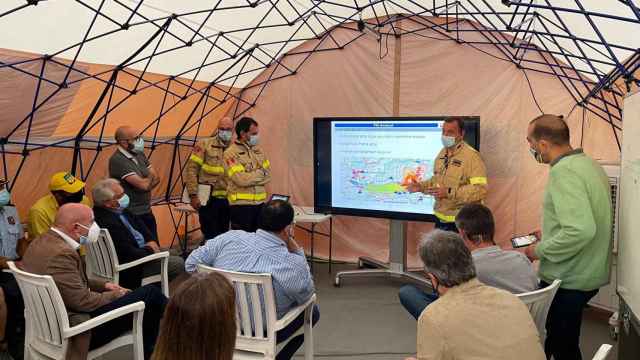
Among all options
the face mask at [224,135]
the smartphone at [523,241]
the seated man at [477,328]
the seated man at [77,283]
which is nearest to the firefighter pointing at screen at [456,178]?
the smartphone at [523,241]

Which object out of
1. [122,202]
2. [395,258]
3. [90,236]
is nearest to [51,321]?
[90,236]

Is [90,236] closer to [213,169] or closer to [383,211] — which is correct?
[213,169]

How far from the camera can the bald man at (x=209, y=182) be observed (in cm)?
577

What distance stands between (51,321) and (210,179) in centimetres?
323

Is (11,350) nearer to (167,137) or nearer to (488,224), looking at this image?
(488,224)

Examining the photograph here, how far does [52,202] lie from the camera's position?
4.05 metres

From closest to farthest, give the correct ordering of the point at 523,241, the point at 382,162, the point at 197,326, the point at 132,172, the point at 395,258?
the point at 197,326 → the point at 523,241 → the point at 132,172 → the point at 382,162 → the point at 395,258

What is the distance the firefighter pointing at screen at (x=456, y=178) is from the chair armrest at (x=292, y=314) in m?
1.94

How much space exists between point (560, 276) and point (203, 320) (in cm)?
205

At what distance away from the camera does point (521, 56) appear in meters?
5.44

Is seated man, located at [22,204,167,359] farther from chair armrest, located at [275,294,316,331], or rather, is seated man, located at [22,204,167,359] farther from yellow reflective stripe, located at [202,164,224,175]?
yellow reflective stripe, located at [202,164,224,175]

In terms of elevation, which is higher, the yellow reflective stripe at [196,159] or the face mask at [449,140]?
the face mask at [449,140]

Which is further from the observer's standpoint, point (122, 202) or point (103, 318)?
point (122, 202)

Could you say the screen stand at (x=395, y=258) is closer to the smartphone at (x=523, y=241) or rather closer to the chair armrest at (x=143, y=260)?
the chair armrest at (x=143, y=260)
